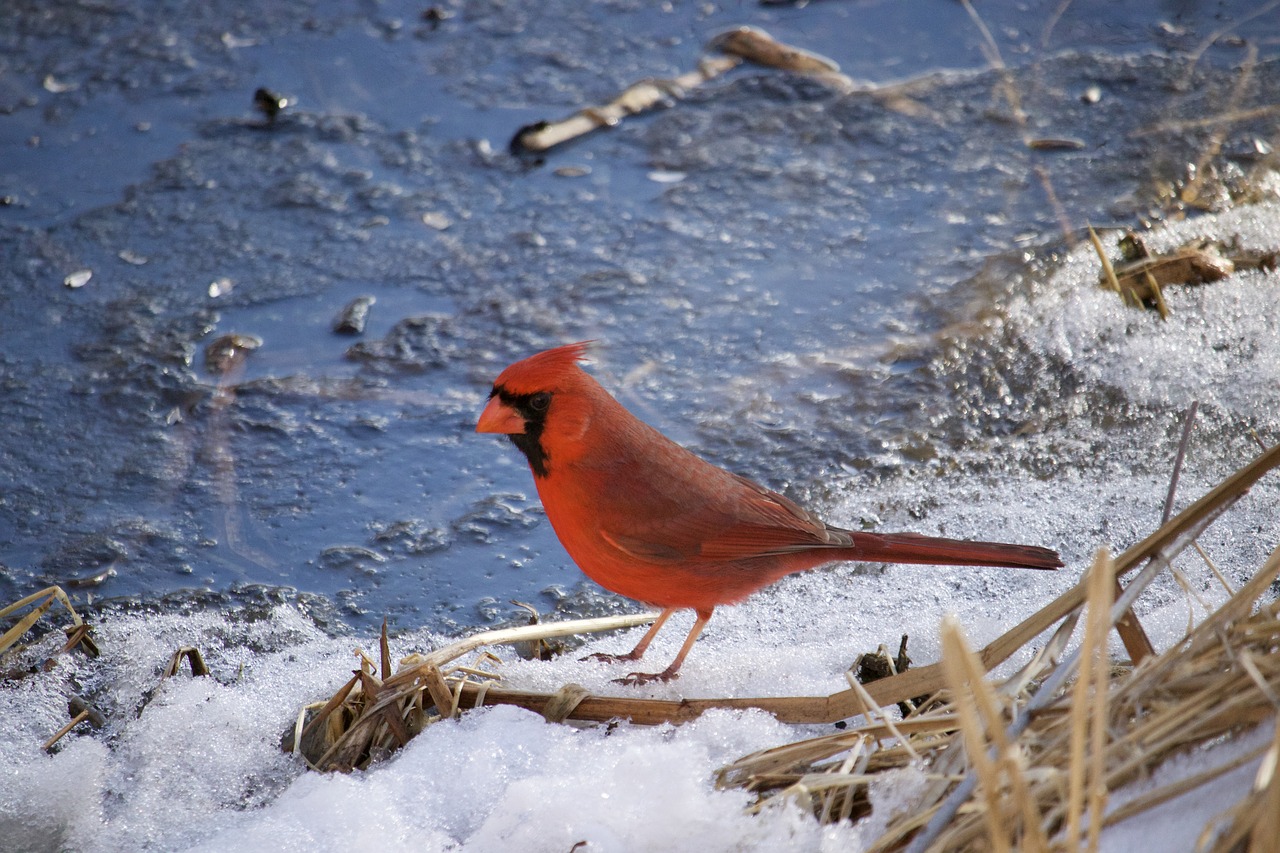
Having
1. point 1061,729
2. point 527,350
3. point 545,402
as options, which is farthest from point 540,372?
point 1061,729

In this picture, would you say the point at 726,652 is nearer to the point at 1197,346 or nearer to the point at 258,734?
the point at 258,734

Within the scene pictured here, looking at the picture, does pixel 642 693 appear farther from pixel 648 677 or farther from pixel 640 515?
pixel 640 515

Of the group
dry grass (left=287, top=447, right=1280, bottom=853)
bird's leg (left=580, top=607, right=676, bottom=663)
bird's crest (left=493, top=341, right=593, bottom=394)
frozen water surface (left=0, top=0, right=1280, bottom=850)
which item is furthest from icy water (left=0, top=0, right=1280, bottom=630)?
dry grass (left=287, top=447, right=1280, bottom=853)

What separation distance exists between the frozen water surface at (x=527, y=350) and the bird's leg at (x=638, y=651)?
0.06 metres

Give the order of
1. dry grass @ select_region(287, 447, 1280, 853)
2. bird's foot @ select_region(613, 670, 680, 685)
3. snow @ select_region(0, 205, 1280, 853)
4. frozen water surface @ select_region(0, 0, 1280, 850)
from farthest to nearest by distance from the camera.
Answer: bird's foot @ select_region(613, 670, 680, 685)
frozen water surface @ select_region(0, 0, 1280, 850)
snow @ select_region(0, 205, 1280, 853)
dry grass @ select_region(287, 447, 1280, 853)

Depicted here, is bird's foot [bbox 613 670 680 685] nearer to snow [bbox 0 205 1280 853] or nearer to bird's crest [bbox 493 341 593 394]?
snow [bbox 0 205 1280 853]

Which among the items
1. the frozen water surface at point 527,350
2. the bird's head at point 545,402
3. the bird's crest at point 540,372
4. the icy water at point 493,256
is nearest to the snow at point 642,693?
the frozen water surface at point 527,350

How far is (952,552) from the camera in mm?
2615

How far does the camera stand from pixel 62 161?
4.81 metres

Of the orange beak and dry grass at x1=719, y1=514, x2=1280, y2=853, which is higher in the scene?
dry grass at x1=719, y1=514, x2=1280, y2=853

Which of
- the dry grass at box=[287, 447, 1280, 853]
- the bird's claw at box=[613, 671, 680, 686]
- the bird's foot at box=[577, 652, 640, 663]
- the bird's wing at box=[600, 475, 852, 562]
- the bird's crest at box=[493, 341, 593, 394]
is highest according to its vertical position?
the dry grass at box=[287, 447, 1280, 853]

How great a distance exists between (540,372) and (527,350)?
4.25ft

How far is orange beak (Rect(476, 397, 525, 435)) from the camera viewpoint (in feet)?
Answer: 8.96

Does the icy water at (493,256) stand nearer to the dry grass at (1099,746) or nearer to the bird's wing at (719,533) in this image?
the bird's wing at (719,533)
